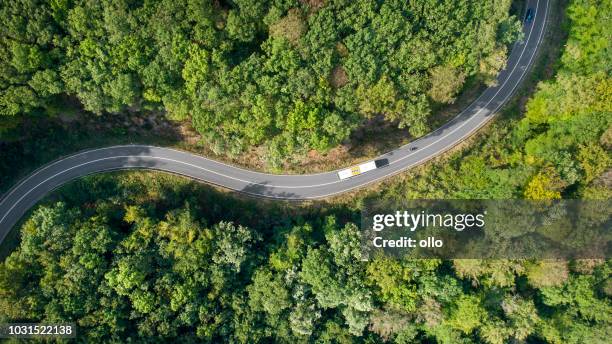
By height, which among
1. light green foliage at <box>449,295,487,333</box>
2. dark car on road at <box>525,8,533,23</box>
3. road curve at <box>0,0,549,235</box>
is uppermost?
dark car on road at <box>525,8,533,23</box>

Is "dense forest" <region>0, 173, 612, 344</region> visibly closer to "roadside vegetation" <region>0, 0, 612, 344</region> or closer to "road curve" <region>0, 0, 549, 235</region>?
"roadside vegetation" <region>0, 0, 612, 344</region>

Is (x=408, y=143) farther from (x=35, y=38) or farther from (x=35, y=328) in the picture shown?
(x=35, y=328)

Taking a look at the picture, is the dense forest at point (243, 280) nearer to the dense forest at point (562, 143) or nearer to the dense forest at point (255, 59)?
the dense forest at point (562, 143)

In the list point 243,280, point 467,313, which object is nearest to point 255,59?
point 243,280

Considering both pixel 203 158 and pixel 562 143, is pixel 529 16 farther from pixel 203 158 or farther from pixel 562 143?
pixel 203 158

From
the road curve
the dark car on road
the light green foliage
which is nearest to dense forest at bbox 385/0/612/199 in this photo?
the road curve

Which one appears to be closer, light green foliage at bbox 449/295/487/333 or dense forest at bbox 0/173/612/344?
dense forest at bbox 0/173/612/344

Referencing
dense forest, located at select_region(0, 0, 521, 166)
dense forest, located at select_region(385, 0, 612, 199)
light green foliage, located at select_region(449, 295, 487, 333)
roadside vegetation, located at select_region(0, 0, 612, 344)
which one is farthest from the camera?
light green foliage, located at select_region(449, 295, 487, 333)

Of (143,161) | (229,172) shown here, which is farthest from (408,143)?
(143,161)
